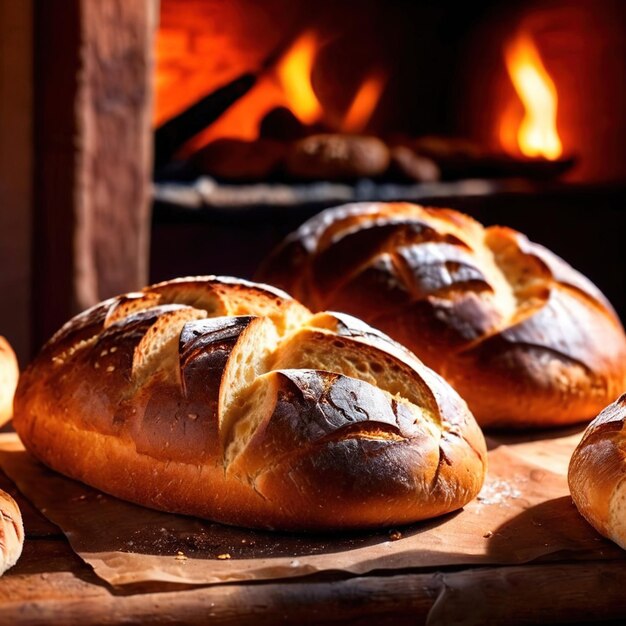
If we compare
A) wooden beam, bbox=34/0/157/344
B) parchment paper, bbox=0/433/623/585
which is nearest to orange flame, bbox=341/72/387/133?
wooden beam, bbox=34/0/157/344

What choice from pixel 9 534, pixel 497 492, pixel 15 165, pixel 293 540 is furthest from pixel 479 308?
pixel 15 165

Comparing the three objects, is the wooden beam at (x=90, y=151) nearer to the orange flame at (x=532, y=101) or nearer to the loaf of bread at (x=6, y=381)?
the loaf of bread at (x=6, y=381)

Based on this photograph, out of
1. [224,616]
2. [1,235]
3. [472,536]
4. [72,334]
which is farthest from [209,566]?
[1,235]

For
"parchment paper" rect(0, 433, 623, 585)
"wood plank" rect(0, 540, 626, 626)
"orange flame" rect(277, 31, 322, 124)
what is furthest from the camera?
"orange flame" rect(277, 31, 322, 124)

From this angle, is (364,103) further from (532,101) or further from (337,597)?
(337,597)

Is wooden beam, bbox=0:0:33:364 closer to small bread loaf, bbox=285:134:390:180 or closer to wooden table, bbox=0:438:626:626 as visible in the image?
small bread loaf, bbox=285:134:390:180

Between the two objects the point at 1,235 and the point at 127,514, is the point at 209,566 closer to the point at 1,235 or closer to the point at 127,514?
the point at 127,514
